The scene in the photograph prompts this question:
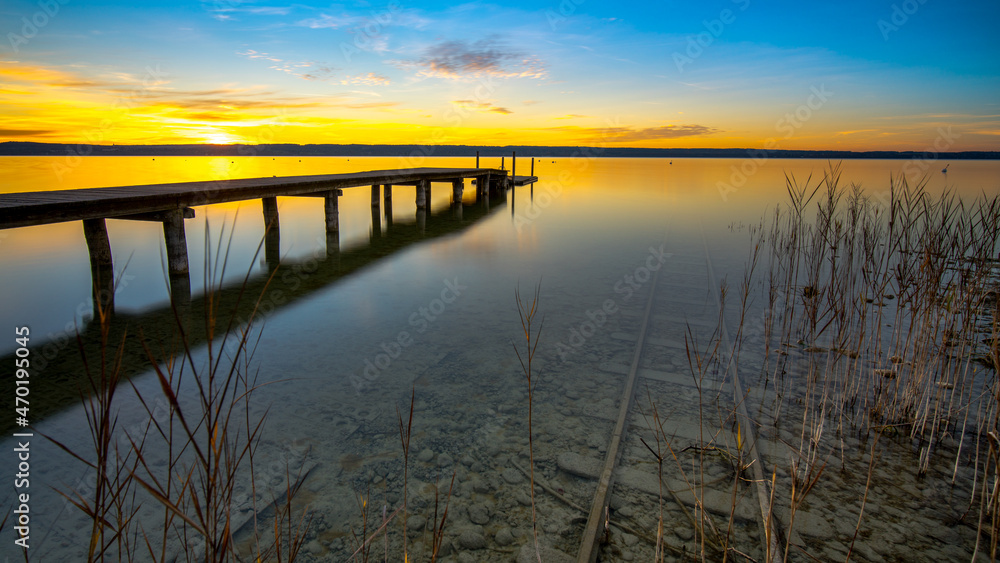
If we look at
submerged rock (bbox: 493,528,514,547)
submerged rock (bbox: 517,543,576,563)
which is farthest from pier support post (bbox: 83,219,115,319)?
submerged rock (bbox: 517,543,576,563)

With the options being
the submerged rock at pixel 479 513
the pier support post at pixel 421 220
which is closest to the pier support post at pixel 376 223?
the pier support post at pixel 421 220

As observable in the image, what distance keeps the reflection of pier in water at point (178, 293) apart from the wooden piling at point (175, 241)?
13 mm

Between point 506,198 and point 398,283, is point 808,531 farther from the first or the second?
point 506,198

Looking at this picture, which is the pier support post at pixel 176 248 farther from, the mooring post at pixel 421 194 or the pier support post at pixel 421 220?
the mooring post at pixel 421 194

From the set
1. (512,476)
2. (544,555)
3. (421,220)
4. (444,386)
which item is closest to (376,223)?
(421,220)

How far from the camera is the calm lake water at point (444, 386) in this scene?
9.24 feet

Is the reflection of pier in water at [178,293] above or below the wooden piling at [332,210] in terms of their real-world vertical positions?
below

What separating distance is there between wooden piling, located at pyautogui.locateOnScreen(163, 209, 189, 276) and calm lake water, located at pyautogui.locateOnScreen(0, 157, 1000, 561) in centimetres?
39

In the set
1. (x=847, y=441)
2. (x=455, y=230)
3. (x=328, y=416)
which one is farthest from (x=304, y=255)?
(x=847, y=441)

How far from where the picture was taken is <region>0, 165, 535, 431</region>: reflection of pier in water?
4.32 meters

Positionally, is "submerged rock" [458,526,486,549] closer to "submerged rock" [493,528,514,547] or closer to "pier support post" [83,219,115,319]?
"submerged rock" [493,528,514,547]

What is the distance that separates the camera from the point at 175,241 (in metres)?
7.73

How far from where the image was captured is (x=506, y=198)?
23.8 meters

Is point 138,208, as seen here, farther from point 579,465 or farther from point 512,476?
point 579,465
